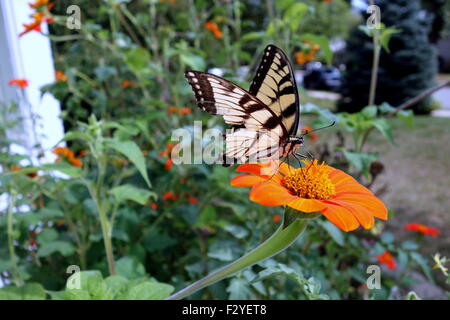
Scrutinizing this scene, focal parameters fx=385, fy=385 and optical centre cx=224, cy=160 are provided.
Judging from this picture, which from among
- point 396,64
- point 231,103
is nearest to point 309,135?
point 231,103

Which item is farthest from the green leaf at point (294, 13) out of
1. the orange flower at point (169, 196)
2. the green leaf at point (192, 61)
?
the orange flower at point (169, 196)

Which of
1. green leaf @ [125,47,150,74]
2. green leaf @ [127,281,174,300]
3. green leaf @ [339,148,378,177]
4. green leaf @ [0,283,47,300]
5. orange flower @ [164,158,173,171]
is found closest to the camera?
green leaf @ [127,281,174,300]

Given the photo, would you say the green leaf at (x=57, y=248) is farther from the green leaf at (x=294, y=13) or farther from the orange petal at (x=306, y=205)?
the green leaf at (x=294, y=13)

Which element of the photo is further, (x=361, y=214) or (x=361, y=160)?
(x=361, y=160)

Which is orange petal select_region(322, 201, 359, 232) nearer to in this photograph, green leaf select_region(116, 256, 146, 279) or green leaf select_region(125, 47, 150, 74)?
green leaf select_region(116, 256, 146, 279)

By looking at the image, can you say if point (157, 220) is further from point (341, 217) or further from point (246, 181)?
point (341, 217)

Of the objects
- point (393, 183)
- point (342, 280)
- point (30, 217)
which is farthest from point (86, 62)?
point (393, 183)

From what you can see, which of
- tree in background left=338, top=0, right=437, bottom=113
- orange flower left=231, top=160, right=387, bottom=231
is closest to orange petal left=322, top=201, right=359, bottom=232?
orange flower left=231, top=160, right=387, bottom=231
